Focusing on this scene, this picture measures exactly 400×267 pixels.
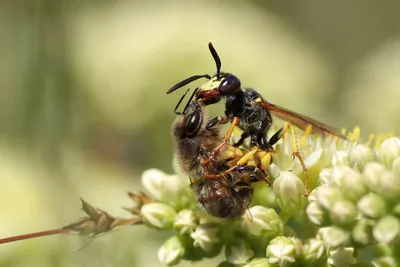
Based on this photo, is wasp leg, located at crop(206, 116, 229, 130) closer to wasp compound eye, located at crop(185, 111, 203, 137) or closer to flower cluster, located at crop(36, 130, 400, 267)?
wasp compound eye, located at crop(185, 111, 203, 137)

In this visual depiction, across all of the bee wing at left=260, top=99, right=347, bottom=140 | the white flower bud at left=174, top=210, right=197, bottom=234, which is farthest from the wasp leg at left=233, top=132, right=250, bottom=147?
the white flower bud at left=174, top=210, right=197, bottom=234

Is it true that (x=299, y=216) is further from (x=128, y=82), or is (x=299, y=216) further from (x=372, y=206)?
(x=128, y=82)

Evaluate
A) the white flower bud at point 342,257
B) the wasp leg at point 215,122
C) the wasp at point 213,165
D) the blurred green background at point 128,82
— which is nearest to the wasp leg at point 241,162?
the wasp at point 213,165

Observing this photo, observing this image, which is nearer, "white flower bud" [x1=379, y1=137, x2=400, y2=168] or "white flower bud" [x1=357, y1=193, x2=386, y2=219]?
"white flower bud" [x1=357, y1=193, x2=386, y2=219]

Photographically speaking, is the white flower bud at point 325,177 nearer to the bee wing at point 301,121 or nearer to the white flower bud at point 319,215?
the white flower bud at point 319,215

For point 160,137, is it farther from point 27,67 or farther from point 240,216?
point 240,216
